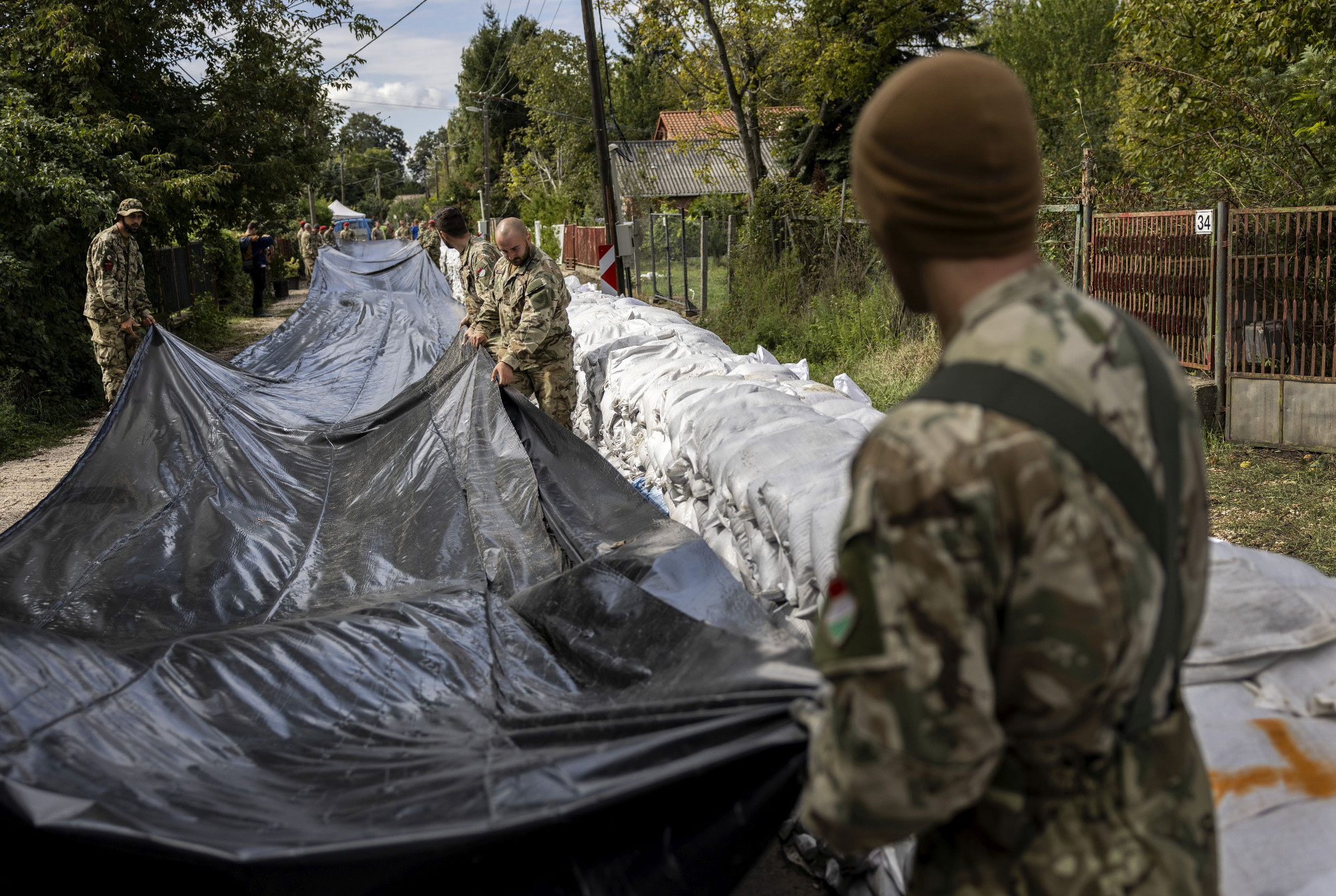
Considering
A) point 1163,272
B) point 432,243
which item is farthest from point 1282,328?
point 432,243

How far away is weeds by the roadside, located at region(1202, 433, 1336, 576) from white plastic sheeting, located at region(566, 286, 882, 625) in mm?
1966

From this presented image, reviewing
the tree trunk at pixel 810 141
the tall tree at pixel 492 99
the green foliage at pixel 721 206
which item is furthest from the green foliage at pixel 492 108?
the tree trunk at pixel 810 141

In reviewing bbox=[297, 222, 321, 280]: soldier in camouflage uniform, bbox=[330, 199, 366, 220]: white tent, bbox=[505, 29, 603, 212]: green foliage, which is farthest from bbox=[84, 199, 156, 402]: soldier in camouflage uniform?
bbox=[330, 199, 366, 220]: white tent

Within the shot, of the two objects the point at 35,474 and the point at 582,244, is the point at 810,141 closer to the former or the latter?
the point at 582,244

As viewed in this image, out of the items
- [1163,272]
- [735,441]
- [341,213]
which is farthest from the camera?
[341,213]

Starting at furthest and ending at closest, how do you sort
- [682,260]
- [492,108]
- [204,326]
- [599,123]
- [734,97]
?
[492,108] < [682,260] < [734,97] < [204,326] < [599,123]

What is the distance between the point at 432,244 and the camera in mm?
21781


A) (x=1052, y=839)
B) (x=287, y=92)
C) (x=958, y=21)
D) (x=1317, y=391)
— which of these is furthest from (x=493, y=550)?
(x=958, y=21)

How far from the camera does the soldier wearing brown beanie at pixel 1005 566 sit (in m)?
1.03

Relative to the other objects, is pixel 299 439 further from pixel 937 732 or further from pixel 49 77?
pixel 49 77

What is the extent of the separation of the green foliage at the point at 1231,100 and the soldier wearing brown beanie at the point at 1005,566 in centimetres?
724

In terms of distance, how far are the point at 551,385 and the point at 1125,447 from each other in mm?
5949

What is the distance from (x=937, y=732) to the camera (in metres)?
1.03

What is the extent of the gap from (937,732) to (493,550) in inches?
119
